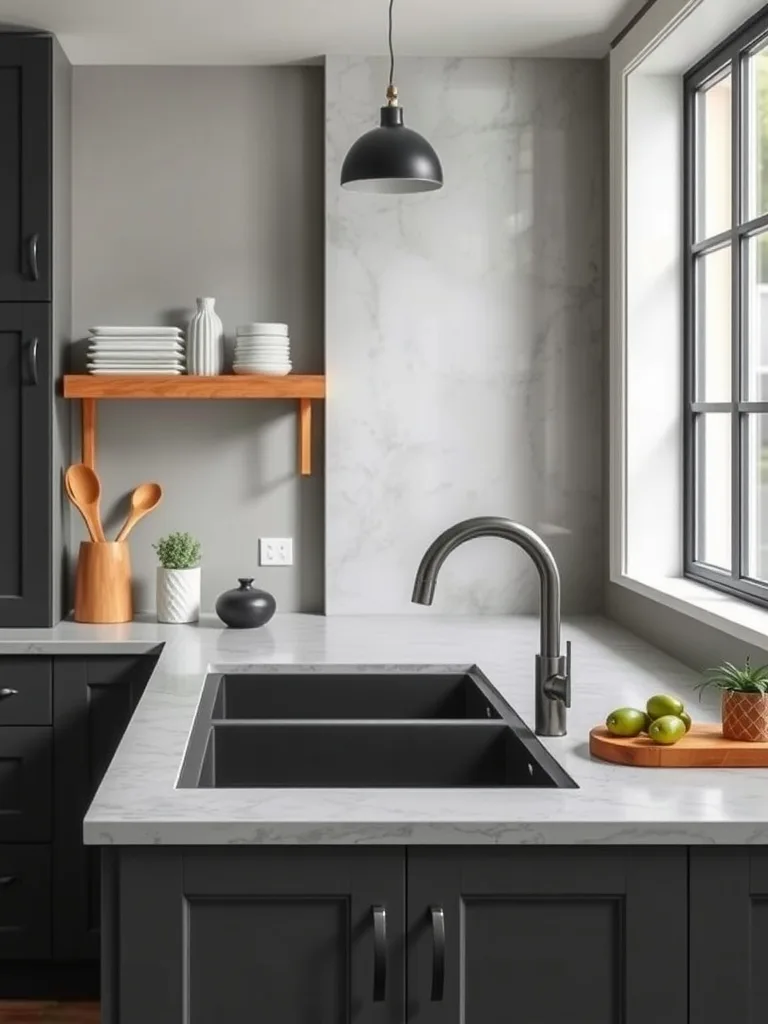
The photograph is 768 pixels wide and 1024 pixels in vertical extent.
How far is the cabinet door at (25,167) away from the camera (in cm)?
329

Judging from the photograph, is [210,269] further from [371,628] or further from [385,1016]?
[385,1016]

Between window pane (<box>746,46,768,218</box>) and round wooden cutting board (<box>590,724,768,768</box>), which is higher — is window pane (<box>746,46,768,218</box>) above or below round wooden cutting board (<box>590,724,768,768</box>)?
above

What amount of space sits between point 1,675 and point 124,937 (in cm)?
158

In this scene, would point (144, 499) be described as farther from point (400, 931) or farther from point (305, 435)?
point (400, 931)

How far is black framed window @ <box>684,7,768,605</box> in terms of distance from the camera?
9.48 ft

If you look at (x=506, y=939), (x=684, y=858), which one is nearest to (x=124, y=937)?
(x=506, y=939)

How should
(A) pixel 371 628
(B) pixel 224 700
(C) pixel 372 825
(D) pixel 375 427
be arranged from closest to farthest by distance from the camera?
1. (C) pixel 372 825
2. (B) pixel 224 700
3. (A) pixel 371 628
4. (D) pixel 375 427

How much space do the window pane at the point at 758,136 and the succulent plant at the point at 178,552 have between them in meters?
1.66

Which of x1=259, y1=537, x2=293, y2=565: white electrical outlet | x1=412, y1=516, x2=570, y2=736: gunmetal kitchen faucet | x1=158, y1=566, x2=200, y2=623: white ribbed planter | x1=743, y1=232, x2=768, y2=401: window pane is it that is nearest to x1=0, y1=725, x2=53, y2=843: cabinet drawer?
x1=158, y1=566, x2=200, y2=623: white ribbed planter

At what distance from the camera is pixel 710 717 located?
227 centimetres

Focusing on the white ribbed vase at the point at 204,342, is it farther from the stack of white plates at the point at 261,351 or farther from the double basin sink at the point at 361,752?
the double basin sink at the point at 361,752

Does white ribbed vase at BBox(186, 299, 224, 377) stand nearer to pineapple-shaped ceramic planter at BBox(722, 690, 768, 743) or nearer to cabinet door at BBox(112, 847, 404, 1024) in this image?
pineapple-shaped ceramic planter at BBox(722, 690, 768, 743)

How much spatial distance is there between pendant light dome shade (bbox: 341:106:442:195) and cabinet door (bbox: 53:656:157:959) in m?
1.27

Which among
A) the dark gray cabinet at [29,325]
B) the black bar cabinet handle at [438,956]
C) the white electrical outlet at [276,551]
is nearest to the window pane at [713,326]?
the white electrical outlet at [276,551]
